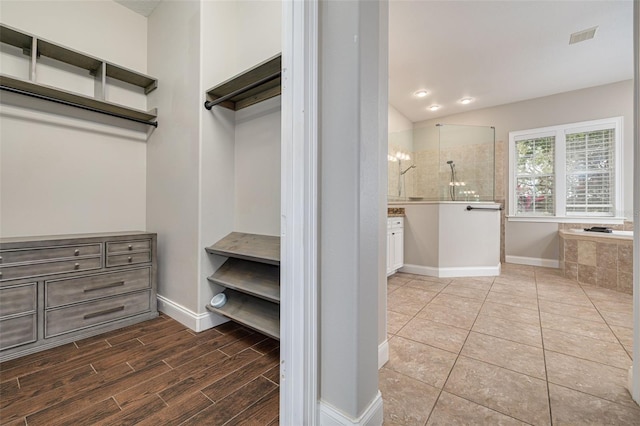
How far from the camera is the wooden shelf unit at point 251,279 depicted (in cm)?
160

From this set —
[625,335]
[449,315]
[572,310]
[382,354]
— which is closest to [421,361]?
[382,354]

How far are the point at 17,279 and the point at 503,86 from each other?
5604 mm

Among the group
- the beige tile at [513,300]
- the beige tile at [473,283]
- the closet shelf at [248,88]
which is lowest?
the beige tile at [473,283]

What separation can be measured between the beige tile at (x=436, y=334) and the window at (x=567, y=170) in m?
3.59

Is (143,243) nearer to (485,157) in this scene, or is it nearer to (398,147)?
(398,147)

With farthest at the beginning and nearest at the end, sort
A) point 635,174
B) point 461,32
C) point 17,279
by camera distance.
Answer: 1. point 461,32
2. point 17,279
3. point 635,174

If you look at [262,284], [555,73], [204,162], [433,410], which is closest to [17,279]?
[204,162]

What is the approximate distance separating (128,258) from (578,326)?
11.5ft

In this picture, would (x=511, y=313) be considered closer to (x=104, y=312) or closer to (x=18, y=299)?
(x=104, y=312)

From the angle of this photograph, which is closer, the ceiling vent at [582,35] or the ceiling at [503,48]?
the ceiling at [503,48]

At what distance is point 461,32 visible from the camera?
2703 millimetres

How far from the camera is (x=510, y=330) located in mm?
1911

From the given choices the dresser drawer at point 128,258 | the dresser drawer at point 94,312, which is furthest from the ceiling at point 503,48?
the dresser drawer at point 94,312

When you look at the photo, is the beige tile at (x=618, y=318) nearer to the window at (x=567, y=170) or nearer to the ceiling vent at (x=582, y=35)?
the window at (x=567, y=170)
